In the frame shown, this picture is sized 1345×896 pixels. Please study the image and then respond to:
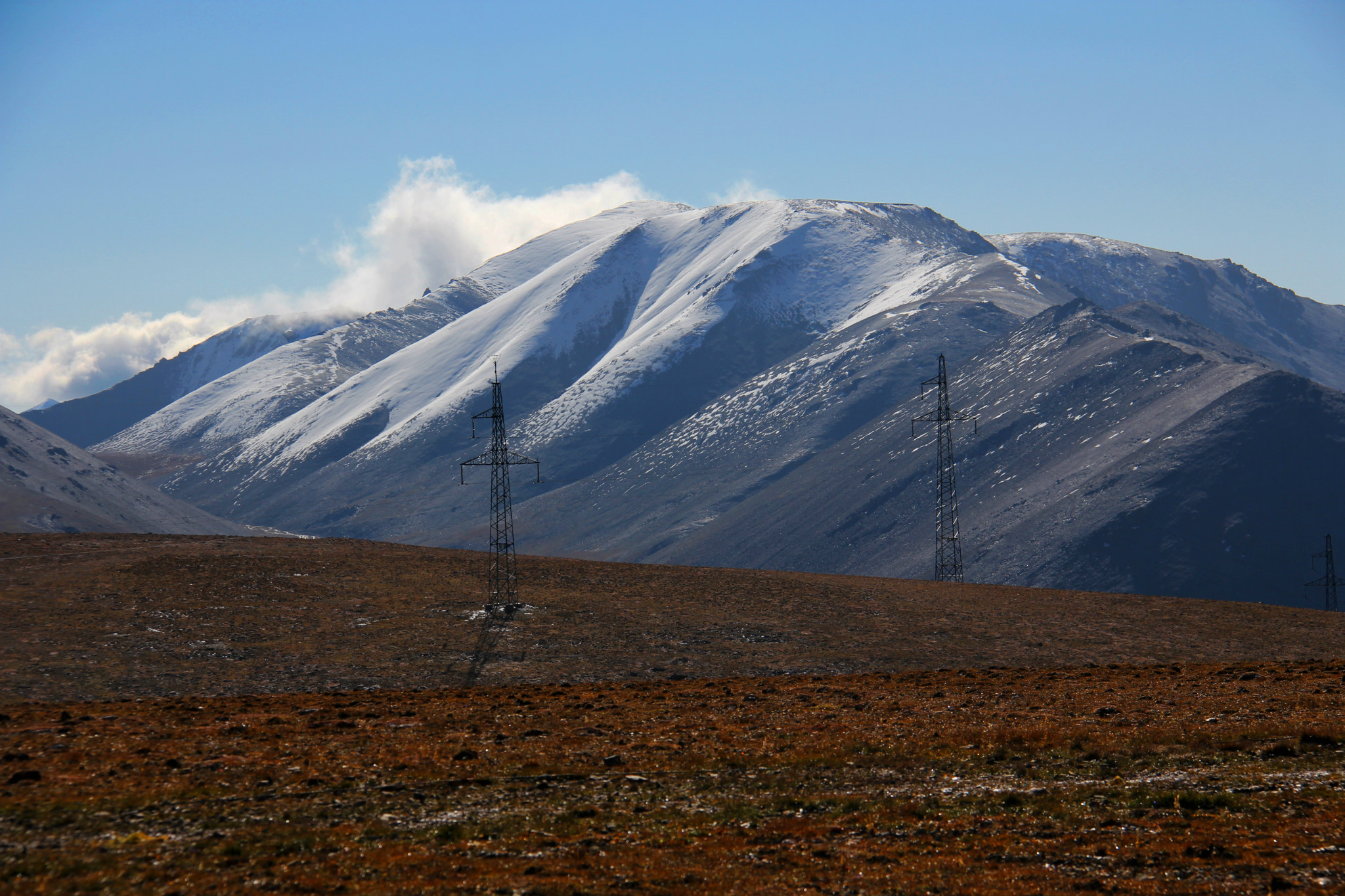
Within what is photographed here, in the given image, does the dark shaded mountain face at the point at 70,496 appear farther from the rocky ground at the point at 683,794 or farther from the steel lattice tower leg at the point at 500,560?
the rocky ground at the point at 683,794

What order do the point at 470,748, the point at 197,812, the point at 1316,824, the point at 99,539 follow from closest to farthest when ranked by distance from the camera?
1. the point at 1316,824
2. the point at 197,812
3. the point at 470,748
4. the point at 99,539

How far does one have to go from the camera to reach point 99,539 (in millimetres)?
68375

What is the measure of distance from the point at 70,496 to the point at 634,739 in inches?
6181

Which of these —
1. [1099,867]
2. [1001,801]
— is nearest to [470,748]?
[1001,801]

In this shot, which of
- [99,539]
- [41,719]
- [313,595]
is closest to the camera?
[41,719]

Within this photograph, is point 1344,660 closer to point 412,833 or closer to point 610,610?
point 610,610

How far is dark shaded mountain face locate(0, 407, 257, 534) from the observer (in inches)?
5802

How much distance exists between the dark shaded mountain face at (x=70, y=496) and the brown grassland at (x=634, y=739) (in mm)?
94780

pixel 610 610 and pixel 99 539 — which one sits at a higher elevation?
pixel 99 539

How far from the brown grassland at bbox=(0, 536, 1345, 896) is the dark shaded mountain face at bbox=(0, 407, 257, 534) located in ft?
311

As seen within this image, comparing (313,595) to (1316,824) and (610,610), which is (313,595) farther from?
(1316,824)

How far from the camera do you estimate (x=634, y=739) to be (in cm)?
3222

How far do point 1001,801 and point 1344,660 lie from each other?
36700mm

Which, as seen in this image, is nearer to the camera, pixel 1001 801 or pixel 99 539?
pixel 1001 801
